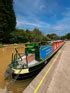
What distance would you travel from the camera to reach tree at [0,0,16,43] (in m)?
43.0

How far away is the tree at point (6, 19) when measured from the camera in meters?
43.0

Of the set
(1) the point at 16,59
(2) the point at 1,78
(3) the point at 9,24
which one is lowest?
(2) the point at 1,78

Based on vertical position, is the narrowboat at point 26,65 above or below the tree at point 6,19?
below

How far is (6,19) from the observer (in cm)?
4506

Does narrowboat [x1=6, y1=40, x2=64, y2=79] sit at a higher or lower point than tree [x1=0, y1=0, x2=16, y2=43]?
lower

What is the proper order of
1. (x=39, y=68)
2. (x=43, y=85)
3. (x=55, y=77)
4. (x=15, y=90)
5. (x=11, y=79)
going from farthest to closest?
(x=39, y=68)
(x=11, y=79)
(x=55, y=77)
(x=15, y=90)
(x=43, y=85)

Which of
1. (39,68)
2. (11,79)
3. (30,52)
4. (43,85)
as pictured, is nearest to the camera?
(43,85)

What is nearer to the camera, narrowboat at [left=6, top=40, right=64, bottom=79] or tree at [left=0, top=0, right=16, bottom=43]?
narrowboat at [left=6, top=40, right=64, bottom=79]

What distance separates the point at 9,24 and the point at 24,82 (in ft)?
119

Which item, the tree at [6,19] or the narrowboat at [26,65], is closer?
the narrowboat at [26,65]

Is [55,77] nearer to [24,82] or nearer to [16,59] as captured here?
[24,82]

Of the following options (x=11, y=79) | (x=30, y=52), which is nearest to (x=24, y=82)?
(x=11, y=79)

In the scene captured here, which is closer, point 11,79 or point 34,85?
point 34,85

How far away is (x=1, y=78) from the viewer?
1144cm
